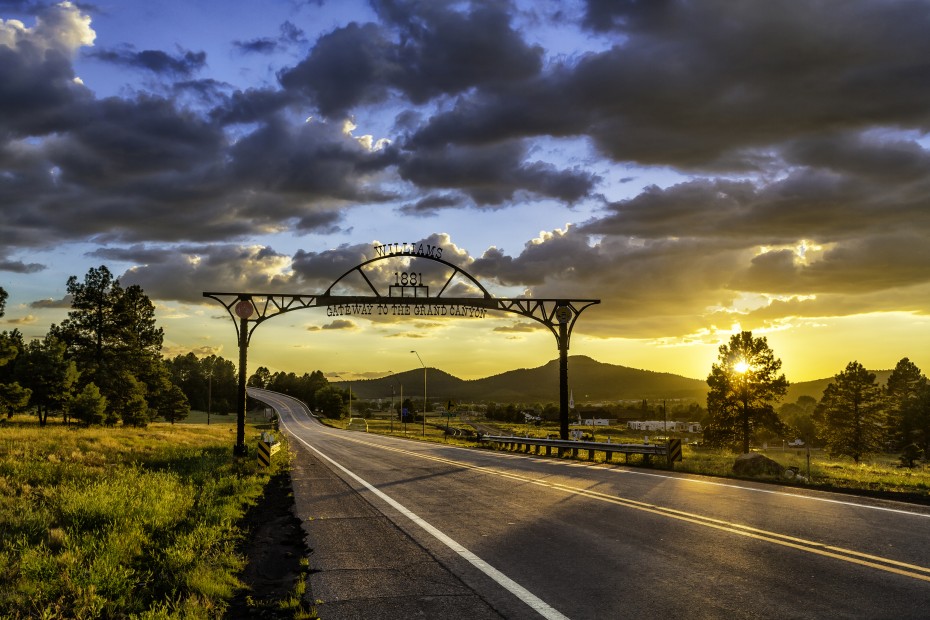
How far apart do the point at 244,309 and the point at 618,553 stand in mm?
23994

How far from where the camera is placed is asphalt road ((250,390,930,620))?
645 cm

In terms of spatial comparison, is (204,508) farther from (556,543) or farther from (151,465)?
(151,465)

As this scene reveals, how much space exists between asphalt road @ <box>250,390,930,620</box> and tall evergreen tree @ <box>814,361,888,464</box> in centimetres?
6121

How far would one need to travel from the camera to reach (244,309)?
97.0 feet

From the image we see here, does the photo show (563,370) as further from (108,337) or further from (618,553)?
(108,337)

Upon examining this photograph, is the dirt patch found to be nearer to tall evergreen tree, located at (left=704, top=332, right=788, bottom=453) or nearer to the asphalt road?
the asphalt road

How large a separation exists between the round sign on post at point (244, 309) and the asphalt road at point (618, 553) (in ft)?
51.2

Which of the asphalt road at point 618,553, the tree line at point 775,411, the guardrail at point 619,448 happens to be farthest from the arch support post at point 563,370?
the tree line at point 775,411

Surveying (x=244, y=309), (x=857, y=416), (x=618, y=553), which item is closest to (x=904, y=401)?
(x=857, y=416)

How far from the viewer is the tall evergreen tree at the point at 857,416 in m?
67.4

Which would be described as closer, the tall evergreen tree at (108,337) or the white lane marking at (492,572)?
the white lane marking at (492,572)

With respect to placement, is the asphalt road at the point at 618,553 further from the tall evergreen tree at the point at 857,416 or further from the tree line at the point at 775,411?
→ the tall evergreen tree at the point at 857,416

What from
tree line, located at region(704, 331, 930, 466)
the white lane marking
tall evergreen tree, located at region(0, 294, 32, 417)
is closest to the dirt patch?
the white lane marking

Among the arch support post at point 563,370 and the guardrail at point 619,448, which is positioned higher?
the arch support post at point 563,370
